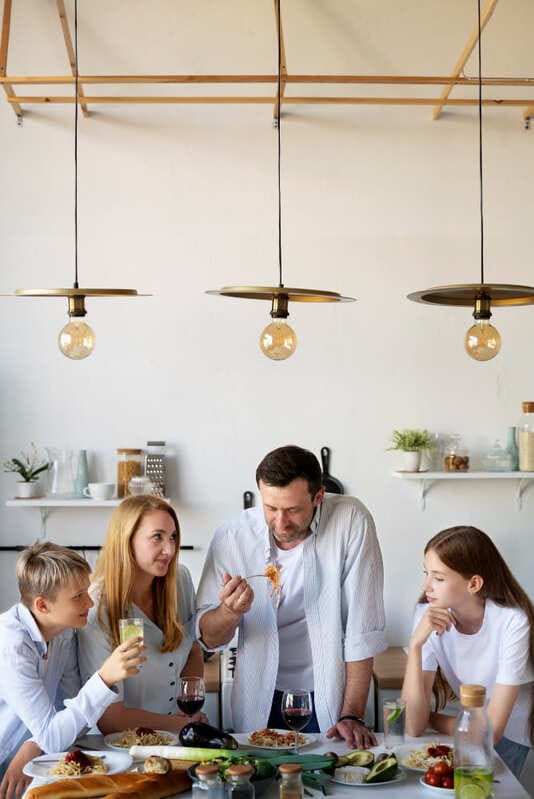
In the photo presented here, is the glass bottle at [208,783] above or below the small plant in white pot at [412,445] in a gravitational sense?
below

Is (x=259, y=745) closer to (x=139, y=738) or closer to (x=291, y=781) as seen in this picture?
(x=139, y=738)

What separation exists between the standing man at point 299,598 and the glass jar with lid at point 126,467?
1.39 m

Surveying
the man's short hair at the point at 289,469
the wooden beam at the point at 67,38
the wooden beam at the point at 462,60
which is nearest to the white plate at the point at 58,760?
the man's short hair at the point at 289,469

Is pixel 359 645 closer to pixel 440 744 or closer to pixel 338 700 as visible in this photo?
pixel 338 700

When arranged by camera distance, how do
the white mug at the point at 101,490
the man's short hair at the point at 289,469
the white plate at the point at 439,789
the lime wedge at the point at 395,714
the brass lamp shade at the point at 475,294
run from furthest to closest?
the white mug at the point at 101,490 < the man's short hair at the point at 289,469 < the brass lamp shade at the point at 475,294 < the lime wedge at the point at 395,714 < the white plate at the point at 439,789

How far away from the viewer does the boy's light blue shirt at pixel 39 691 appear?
243 cm

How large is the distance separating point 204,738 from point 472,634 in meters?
0.93

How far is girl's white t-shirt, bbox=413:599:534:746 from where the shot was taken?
2748 millimetres

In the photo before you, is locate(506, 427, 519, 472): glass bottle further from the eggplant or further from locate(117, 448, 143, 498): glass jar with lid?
the eggplant

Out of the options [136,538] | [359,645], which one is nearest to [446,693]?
[359,645]

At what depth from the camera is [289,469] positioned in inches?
113

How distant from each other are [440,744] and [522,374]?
243cm

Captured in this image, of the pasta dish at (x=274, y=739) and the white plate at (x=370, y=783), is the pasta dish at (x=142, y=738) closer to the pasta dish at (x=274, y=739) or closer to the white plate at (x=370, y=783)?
the pasta dish at (x=274, y=739)

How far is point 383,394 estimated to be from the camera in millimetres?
4559
